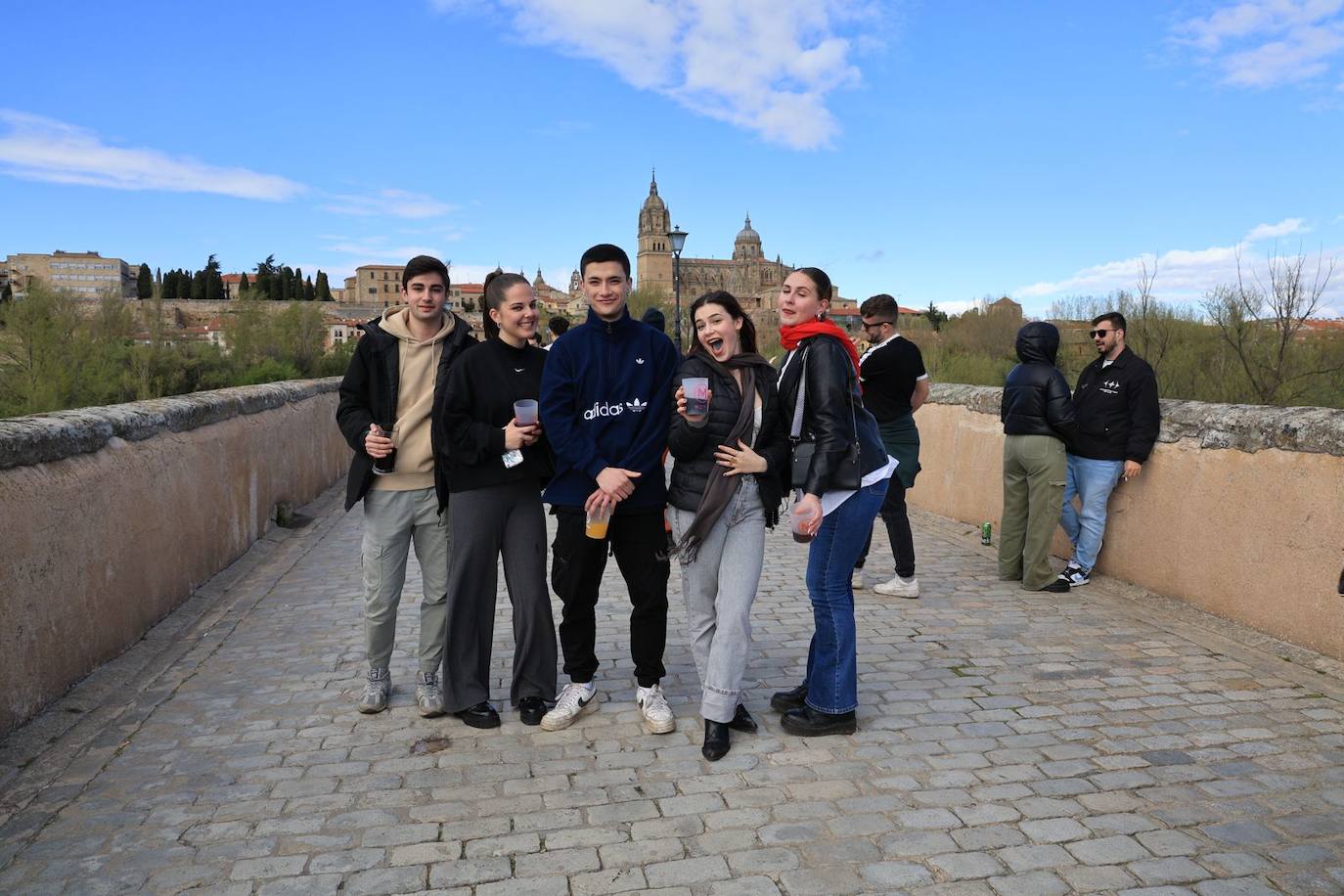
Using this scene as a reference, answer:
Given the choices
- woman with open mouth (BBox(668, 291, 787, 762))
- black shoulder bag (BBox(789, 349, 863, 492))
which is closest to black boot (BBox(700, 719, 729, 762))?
woman with open mouth (BBox(668, 291, 787, 762))

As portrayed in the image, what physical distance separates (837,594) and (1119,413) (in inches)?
131

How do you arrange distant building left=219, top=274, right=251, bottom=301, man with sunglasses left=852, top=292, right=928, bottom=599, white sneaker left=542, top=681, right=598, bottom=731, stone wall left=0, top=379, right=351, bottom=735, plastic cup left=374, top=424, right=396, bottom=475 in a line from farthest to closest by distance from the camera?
distant building left=219, top=274, right=251, bottom=301
man with sunglasses left=852, top=292, right=928, bottom=599
plastic cup left=374, top=424, right=396, bottom=475
white sneaker left=542, top=681, right=598, bottom=731
stone wall left=0, top=379, right=351, bottom=735

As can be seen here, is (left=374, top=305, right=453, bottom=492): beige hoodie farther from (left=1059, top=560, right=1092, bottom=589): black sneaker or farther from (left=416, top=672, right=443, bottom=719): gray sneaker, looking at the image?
(left=1059, top=560, right=1092, bottom=589): black sneaker

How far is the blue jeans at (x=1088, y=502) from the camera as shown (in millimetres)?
6301

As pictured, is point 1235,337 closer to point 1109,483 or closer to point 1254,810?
point 1109,483

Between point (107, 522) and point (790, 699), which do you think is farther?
point (107, 522)

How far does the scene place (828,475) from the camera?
3721mm

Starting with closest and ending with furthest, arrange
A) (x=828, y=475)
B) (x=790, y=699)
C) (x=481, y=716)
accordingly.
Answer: (x=828, y=475) < (x=481, y=716) < (x=790, y=699)

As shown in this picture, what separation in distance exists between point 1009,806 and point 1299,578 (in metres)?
2.86

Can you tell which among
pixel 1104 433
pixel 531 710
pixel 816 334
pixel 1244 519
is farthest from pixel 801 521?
pixel 1104 433

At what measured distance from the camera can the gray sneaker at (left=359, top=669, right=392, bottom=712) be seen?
14.0ft

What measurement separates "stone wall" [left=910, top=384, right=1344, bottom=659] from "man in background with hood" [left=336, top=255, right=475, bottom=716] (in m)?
4.57

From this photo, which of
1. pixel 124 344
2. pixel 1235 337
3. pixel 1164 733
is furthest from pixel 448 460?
pixel 124 344

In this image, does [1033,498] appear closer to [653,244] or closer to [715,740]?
[715,740]
